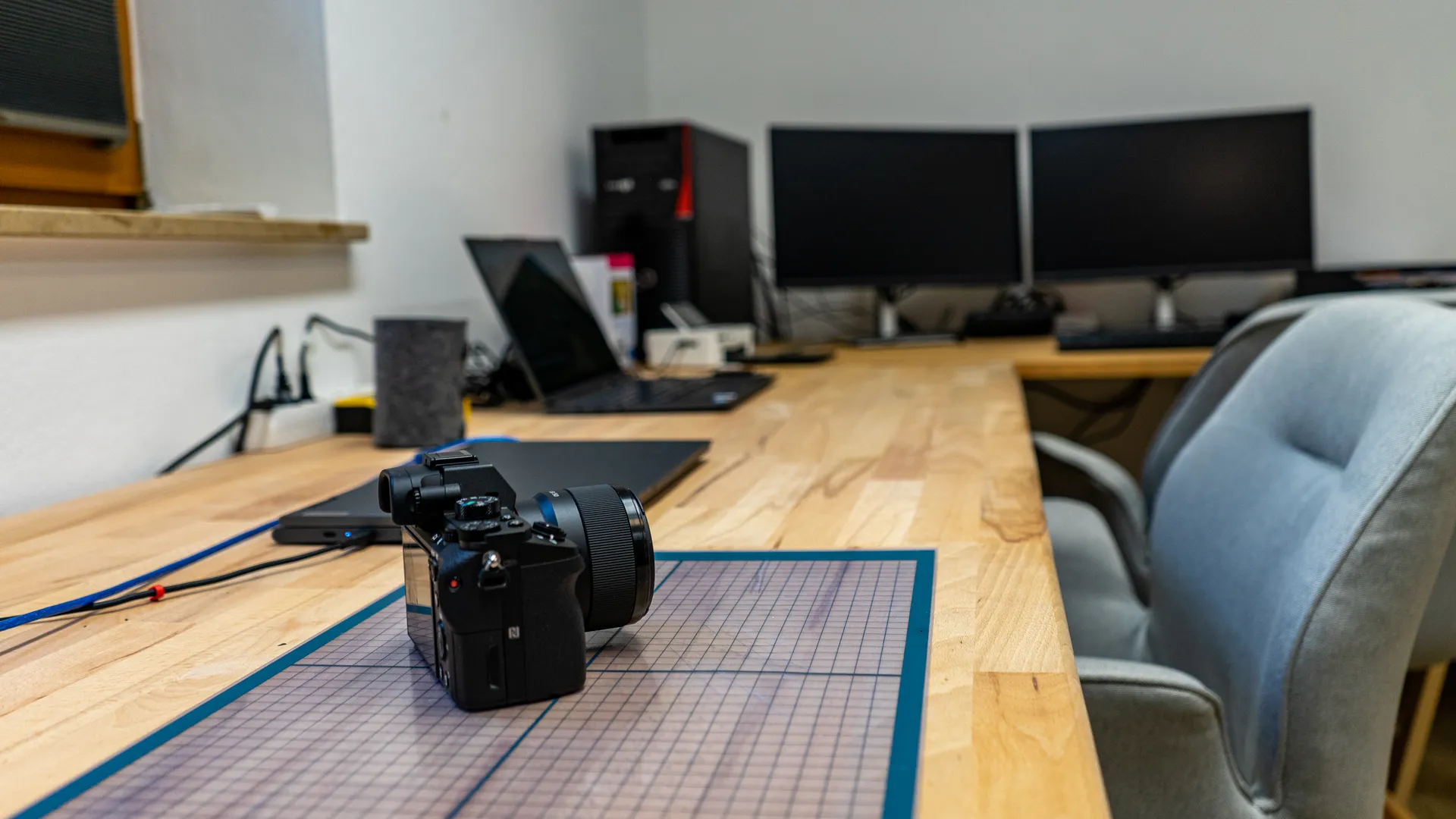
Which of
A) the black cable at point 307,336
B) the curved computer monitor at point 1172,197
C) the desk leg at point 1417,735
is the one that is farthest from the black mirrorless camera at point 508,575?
the curved computer monitor at point 1172,197

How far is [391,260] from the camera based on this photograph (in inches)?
69.4

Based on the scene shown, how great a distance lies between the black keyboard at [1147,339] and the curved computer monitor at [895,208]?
17.4 inches

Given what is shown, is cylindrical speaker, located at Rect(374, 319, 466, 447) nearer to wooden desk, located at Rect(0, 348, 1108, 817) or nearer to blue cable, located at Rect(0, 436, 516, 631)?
wooden desk, located at Rect(0, 348, 1108, 817)

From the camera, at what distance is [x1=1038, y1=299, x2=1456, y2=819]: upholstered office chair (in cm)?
78

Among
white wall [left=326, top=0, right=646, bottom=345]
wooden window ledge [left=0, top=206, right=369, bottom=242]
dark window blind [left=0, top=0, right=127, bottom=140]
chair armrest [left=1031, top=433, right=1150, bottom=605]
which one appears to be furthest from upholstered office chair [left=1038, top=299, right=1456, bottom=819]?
white wall [left=326, top=0, right=646, bottom=345]

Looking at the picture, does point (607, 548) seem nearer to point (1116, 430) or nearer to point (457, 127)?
point (457, 127)

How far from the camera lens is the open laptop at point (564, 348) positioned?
64.7 inches

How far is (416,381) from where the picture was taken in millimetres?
1323

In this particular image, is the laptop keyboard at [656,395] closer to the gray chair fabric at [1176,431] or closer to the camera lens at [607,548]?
the gray chair fabric at [1176,431]

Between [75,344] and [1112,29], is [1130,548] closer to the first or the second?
[75,344]

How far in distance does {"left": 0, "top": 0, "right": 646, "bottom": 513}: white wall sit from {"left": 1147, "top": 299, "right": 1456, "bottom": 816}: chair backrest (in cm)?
107

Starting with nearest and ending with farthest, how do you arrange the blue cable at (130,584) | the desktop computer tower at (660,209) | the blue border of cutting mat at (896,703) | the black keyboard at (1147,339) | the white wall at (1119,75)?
the blue border of cutting mat at (896,703), the blue cable at (130,584), the black keyboard at (1147,339), the desktop computer tower at (660,209), the white wall at (1119,75)

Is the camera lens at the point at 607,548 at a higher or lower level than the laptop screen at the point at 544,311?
lower

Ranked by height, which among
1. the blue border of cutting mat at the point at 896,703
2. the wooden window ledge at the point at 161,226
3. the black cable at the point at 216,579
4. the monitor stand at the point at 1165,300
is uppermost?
the wooden window ledge at the point at 161,226
